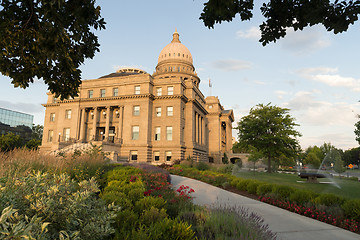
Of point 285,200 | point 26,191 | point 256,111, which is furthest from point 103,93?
point 26,191

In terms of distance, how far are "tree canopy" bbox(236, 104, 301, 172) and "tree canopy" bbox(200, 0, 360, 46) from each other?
28.1m

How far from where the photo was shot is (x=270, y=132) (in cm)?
3562

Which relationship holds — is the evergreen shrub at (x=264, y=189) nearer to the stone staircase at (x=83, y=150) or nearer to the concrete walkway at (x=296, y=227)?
the concrete walkway at (x=296, y=227)

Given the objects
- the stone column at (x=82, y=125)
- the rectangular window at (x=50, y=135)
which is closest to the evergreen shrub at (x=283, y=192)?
the stone column at (x=82, y=125)

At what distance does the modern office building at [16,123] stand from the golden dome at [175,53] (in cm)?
6569

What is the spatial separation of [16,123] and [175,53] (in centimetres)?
7426

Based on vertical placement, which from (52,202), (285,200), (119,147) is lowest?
(285,200)

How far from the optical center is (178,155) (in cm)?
4262

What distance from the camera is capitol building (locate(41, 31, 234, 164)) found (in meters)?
43.7

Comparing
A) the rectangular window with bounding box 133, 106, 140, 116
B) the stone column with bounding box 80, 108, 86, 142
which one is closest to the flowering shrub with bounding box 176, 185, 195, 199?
the rectangular window with bounding box 133, 106, 140, 116

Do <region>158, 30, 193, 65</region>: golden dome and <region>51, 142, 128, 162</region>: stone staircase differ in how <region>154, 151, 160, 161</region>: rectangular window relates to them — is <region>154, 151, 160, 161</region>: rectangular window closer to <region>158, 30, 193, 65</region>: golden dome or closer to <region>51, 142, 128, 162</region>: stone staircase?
<region>51, 142, 128, 162</region>: stone staircase

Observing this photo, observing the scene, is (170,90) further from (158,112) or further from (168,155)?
(168,155)

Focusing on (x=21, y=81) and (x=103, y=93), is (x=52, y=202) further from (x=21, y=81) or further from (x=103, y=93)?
(x=103, y=93)

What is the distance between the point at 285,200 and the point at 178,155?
31.8 metres
